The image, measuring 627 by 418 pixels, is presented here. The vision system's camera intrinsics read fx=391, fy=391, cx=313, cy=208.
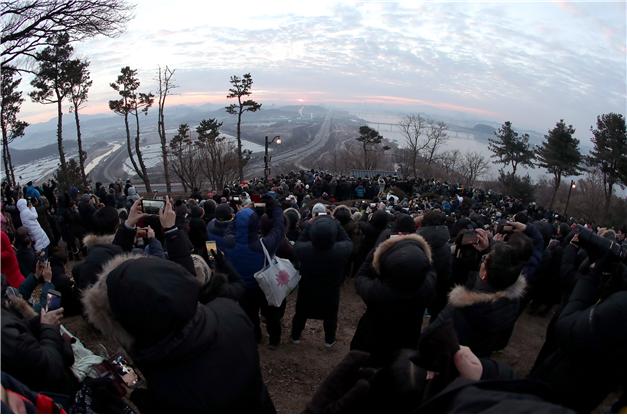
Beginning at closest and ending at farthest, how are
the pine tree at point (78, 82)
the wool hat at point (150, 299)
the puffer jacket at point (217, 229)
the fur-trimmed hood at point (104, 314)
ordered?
1. the wool hat at point (150, 299)
2. the fur-trimmed hood at point (104, 314)
3. the puffer jacket at point (217, 229)
4. the pine tree at point (78, 82)

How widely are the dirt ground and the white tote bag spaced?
0.76m

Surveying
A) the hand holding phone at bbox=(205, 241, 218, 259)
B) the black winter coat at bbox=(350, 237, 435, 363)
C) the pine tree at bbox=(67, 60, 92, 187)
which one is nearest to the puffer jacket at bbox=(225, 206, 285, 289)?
the hand holding phone at bbox=(205, 241, 218, 259)

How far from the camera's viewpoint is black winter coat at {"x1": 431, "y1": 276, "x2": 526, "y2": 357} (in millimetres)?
2674

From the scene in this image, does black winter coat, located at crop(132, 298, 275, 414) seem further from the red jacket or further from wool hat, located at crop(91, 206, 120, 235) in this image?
the red jacket

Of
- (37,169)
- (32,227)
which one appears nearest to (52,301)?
(32,227)

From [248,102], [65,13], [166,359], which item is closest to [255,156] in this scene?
[248,102]

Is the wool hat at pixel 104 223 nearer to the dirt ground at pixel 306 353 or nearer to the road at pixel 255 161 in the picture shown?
the dirt ground at pixel 306 353

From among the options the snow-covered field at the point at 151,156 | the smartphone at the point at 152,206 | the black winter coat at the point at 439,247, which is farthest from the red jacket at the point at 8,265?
the snow-covered field at the point at 151,156

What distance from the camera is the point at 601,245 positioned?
2555 mm

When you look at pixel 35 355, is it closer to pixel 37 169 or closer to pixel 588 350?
pixel 588 350

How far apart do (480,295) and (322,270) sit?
6.63 ft

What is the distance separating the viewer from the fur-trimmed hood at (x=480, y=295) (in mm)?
2668

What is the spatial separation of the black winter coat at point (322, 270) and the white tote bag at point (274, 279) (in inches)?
8.9

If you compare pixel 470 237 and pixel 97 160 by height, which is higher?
pixel 470 237
